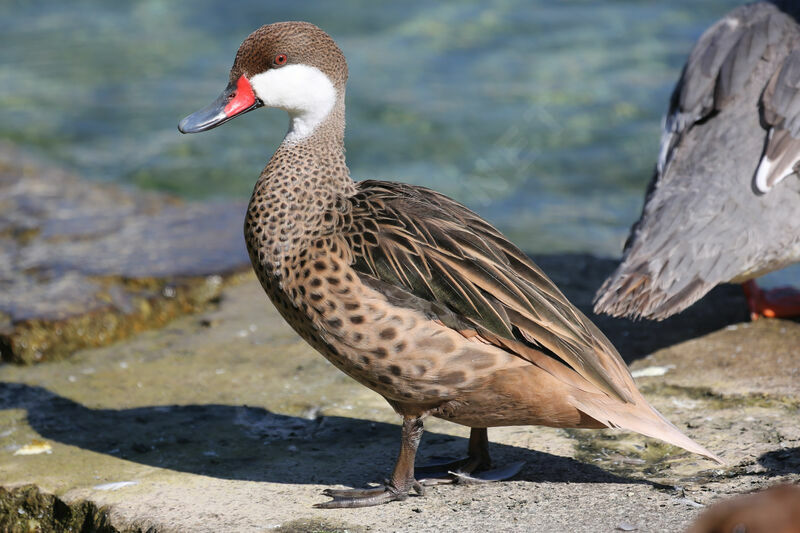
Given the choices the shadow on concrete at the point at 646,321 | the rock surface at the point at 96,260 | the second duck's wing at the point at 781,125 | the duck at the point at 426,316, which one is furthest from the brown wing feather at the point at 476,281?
the rock surface at the point at 96,260

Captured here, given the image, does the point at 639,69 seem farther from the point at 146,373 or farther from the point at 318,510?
the point at 318,510

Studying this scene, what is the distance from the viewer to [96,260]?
5.99 meters

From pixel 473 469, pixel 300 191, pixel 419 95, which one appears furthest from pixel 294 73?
pixel 419 95

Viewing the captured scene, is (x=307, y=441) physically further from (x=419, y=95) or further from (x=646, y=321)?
(x=419, y=95)

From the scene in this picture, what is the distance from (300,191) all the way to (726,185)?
2011 millimetres

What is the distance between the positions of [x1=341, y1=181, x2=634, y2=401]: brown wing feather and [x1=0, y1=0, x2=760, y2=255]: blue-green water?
3954mm

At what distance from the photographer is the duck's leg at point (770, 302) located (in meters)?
5.16

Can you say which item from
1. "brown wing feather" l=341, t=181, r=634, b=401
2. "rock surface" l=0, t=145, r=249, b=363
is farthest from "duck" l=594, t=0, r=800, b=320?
"rock surface" l=0, t=145, r=249, b=363

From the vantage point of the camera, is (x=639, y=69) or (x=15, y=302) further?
(x=639, y=69)

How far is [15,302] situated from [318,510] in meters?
2.59

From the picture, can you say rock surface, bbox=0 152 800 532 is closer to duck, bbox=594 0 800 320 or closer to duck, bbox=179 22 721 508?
duck, bbox=179 22 721 508

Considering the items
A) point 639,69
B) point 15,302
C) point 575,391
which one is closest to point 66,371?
point 15,302

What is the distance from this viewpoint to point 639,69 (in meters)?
10.7

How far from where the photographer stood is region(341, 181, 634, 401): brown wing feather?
11.3ft
